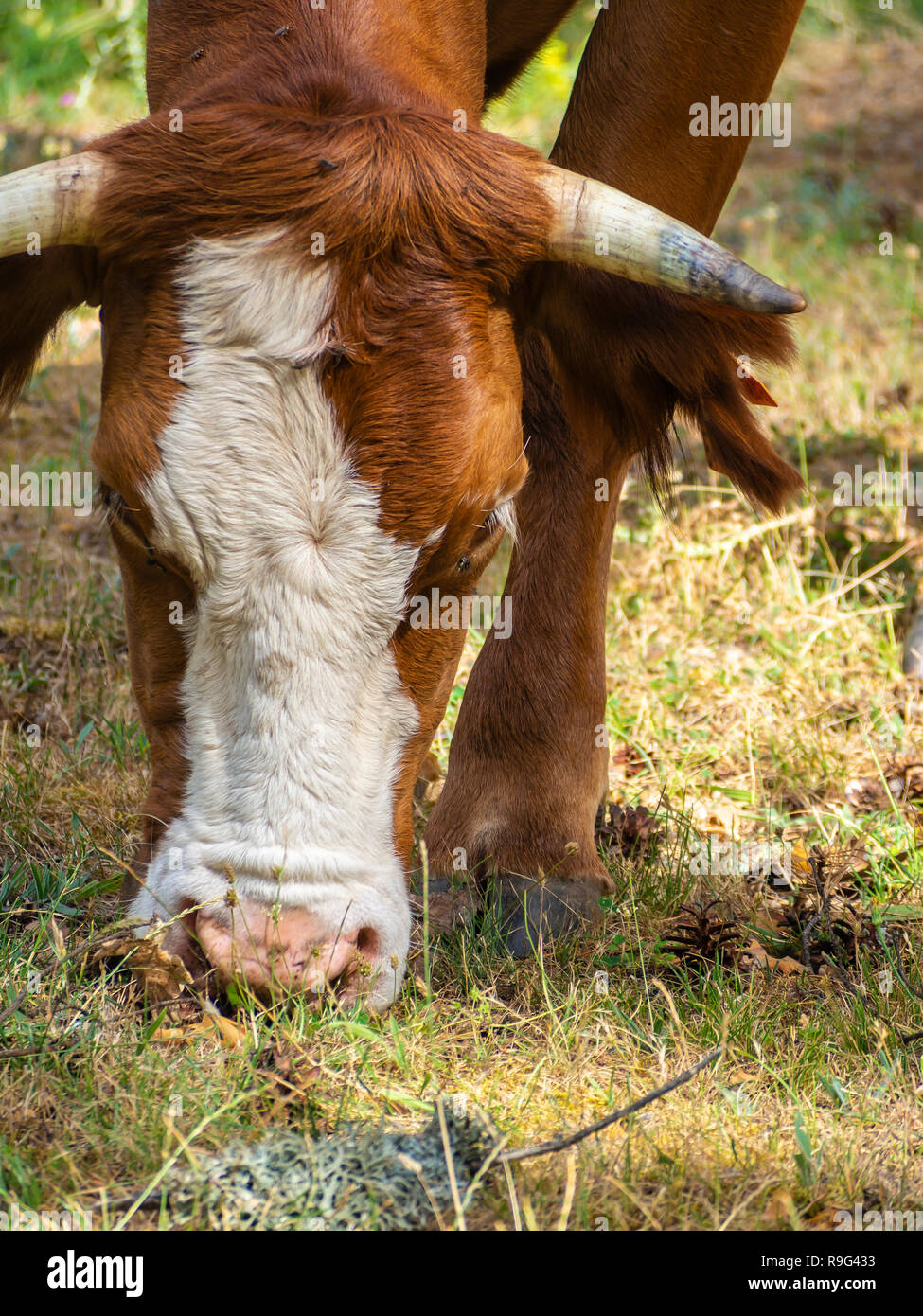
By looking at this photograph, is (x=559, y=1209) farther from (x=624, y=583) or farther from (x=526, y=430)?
(x=624, y=583)

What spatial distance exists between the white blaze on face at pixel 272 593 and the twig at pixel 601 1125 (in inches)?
21.6

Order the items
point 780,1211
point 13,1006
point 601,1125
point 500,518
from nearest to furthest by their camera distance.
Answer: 1. point 780,1211
2. point 601,1125
3. point 13,1006
4. point 500,518

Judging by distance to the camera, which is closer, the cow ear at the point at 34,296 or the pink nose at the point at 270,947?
the pink nose at the point at 270,947

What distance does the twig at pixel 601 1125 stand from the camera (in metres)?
2.27

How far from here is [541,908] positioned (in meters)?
3.37

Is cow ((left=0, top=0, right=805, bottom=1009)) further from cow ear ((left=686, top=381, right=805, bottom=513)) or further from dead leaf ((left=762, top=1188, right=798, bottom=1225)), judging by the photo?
dead leaf ((left=762, top=1188, right=798, bottom=1225))

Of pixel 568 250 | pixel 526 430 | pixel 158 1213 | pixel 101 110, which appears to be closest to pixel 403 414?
pixel 568 250

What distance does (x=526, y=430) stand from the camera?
3.76 m

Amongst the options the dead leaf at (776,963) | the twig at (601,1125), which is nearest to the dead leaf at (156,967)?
the twig at (601,1125)

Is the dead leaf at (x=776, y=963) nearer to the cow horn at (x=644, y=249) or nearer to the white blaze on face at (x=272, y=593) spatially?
the white blaze on face at (x=272, y=593)

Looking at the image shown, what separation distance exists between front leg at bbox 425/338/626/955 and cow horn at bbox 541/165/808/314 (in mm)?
552

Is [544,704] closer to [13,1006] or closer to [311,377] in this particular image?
[311,377]

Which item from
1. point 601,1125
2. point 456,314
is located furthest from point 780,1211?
point 456,314

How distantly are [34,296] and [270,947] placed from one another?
4.93 ft
